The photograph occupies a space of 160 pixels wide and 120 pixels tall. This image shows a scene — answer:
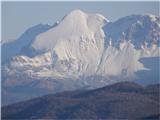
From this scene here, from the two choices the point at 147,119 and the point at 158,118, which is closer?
the point at 158,118
